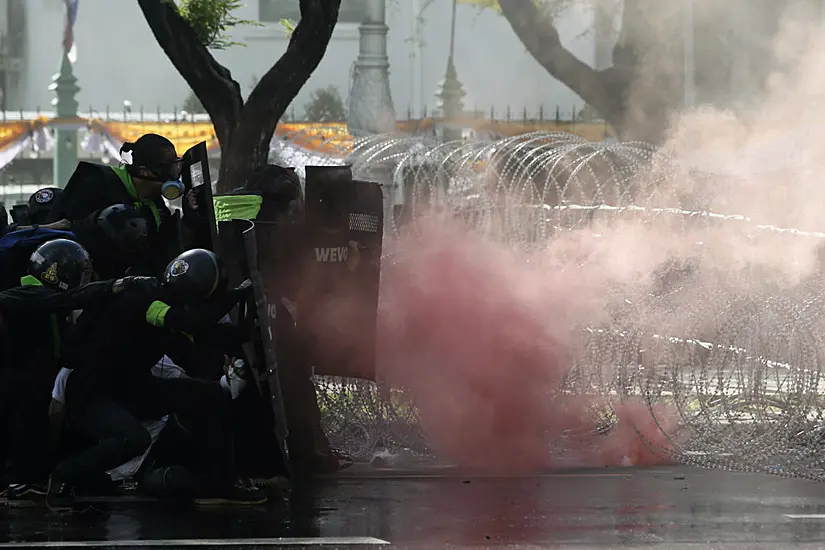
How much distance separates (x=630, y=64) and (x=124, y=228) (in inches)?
558

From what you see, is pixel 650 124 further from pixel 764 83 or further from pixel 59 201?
pixel 59 201

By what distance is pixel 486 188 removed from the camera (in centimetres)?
1428

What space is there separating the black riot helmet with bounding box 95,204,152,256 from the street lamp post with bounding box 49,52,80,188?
17.0 metres

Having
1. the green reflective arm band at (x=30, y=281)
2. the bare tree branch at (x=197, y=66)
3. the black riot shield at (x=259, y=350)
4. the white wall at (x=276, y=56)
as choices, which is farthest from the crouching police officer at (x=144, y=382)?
the white wall at (x=276, y=56)

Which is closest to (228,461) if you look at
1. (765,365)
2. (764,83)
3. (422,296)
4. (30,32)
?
(422,296)

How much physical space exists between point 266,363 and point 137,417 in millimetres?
869

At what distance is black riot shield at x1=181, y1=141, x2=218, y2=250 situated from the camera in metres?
7.96

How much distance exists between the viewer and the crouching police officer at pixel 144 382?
729cm

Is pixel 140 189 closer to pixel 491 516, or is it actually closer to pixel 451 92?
pixel 491 516

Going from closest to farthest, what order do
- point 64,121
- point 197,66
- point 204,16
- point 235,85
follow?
point 197,66, point 235,85, point 204,16, point 64,121

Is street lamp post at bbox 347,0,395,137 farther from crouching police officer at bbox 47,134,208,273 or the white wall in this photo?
crouching police officer at bbox 47,134,208,273

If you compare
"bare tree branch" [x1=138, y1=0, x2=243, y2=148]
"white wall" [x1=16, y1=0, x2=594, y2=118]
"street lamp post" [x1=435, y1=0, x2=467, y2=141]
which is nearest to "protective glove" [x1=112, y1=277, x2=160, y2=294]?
"bare tree branch" [x1=138, y1=0, x2=243, y2=148]

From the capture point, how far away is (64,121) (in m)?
25.1

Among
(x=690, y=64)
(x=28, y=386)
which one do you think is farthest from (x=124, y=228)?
(x=690, y=64)
